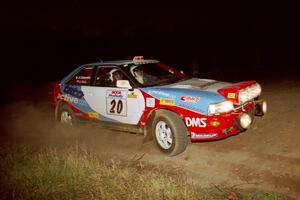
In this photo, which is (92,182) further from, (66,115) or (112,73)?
(66,115)

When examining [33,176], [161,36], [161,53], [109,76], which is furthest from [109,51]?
[33,176]

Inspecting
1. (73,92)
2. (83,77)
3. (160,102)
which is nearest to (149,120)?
(160,102)

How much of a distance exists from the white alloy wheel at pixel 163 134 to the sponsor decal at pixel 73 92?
2203 mm

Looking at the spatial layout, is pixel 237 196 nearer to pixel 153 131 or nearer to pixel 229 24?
pixel 153 131

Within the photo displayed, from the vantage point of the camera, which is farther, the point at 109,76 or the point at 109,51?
the point at 109,51

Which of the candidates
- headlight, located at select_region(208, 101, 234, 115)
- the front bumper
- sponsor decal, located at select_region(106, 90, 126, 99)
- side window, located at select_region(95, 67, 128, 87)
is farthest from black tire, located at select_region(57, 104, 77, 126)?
headlight, located at select_region(208, 101, 234, 115)

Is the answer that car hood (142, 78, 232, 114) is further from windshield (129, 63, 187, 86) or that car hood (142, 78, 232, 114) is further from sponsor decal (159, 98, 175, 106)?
windshield (129, 63, 187, 86)

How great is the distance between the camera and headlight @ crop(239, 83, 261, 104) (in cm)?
543

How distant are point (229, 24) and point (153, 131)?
104 ft

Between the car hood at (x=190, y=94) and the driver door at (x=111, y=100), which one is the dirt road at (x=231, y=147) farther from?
the car hood at (x=190, y=94)

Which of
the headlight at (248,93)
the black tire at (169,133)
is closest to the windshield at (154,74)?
the black tire at (169,133)

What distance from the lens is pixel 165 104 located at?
5.65m

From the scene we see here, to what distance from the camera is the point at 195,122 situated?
5.36 m

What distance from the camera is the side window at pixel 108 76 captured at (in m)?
6.61
